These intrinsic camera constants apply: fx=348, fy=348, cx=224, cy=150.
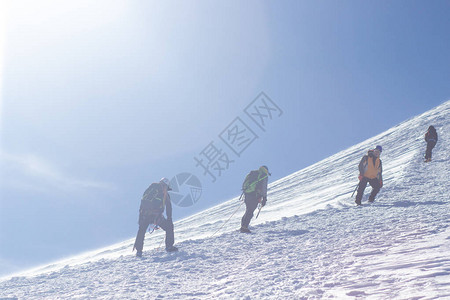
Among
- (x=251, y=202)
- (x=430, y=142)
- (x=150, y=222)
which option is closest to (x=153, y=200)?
(x=150, y=222)

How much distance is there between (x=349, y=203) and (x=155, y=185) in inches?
236

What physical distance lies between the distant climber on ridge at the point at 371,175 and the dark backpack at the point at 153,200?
5725 millimetres

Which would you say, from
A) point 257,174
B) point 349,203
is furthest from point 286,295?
point 349,203

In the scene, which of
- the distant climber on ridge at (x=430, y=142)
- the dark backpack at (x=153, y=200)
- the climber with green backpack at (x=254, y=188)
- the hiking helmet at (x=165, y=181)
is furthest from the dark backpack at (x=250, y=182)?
the distant climber on ridge at (x=430, y=142)

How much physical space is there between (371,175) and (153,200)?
6.44 meters

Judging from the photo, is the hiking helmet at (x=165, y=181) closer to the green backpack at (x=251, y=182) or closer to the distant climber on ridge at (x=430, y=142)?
the green backpack at (x=251, y=182)

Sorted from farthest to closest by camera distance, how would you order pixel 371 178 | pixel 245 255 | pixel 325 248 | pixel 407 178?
pixel 407 178, pixel 371 178, pixel 245 255, pixel 325 248

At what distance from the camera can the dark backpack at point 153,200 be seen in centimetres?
804

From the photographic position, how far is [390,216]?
725 centimetres

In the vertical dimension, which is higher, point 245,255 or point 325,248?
point 245,255

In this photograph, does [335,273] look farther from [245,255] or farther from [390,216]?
[390,216]

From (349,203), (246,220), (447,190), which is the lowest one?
(447,190)

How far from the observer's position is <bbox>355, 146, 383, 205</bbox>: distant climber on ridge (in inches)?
400

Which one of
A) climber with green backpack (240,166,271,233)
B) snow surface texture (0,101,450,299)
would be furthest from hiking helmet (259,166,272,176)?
snow surface texture (0,101,450,299)
